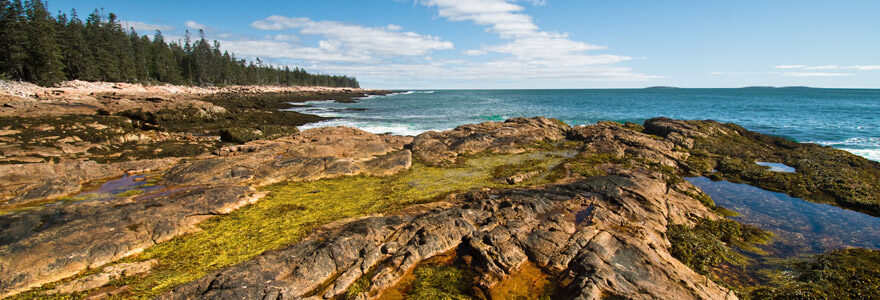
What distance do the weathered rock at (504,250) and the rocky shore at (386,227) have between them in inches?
1.8

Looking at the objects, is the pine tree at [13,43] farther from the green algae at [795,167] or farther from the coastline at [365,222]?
the green algae at [795,167]

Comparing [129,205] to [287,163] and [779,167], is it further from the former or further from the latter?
[779,167]

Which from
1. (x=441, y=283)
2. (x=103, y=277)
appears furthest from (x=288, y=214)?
(x=441, y=283)

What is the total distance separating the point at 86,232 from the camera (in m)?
8.45

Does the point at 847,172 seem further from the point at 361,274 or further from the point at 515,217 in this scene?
the point at 361,274

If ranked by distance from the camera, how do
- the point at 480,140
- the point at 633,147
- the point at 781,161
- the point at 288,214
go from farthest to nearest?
the point at 480,140, the point at 633,147, the point at 781,161, the point at 288,214

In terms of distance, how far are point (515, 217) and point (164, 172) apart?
55.2 ft

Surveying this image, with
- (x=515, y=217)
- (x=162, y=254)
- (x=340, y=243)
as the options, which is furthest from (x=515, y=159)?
(x=162, y=254)

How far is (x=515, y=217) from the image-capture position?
1041 centimetres

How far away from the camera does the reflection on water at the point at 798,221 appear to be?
10703 mm

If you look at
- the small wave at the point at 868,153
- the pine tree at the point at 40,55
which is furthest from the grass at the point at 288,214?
the pine tree at the point at 40,55

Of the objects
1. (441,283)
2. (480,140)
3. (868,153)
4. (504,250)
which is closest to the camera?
(441,283)

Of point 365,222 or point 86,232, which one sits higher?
point 86,232

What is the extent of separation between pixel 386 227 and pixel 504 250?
12.0ft
